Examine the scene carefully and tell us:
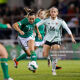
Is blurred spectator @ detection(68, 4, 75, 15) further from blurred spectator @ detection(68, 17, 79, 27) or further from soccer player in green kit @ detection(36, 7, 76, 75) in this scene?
soccer player in green kit @ detection(36, 7, 76, 75)

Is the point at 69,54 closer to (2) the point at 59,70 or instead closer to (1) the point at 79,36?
(1) the point at 79,36

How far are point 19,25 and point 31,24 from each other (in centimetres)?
39

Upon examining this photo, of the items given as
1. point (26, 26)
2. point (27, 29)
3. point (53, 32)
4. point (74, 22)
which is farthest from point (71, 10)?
point (53, 32)

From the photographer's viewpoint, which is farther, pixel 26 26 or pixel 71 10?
pixel 71 10

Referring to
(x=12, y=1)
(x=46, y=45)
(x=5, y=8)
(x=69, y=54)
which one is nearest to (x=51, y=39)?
(x=46, y=45)

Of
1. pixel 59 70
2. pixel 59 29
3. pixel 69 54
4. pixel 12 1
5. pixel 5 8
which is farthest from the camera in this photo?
pixel 12 1

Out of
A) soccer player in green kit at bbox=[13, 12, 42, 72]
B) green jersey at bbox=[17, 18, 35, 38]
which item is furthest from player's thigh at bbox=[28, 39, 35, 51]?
green jersey at bbox=[17, 18, 35, 38]

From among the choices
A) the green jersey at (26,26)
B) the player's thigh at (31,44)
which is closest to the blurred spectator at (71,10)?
the green jersey at (26,26)

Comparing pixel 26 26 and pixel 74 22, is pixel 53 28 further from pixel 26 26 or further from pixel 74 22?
pixel 74 22

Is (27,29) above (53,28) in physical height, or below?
below

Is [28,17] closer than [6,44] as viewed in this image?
Yes

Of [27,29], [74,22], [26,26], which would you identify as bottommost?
[74,22]

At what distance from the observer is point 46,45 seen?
1476cm

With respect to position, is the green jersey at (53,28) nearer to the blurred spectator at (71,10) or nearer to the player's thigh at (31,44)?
the player's thigh at (31,44)
